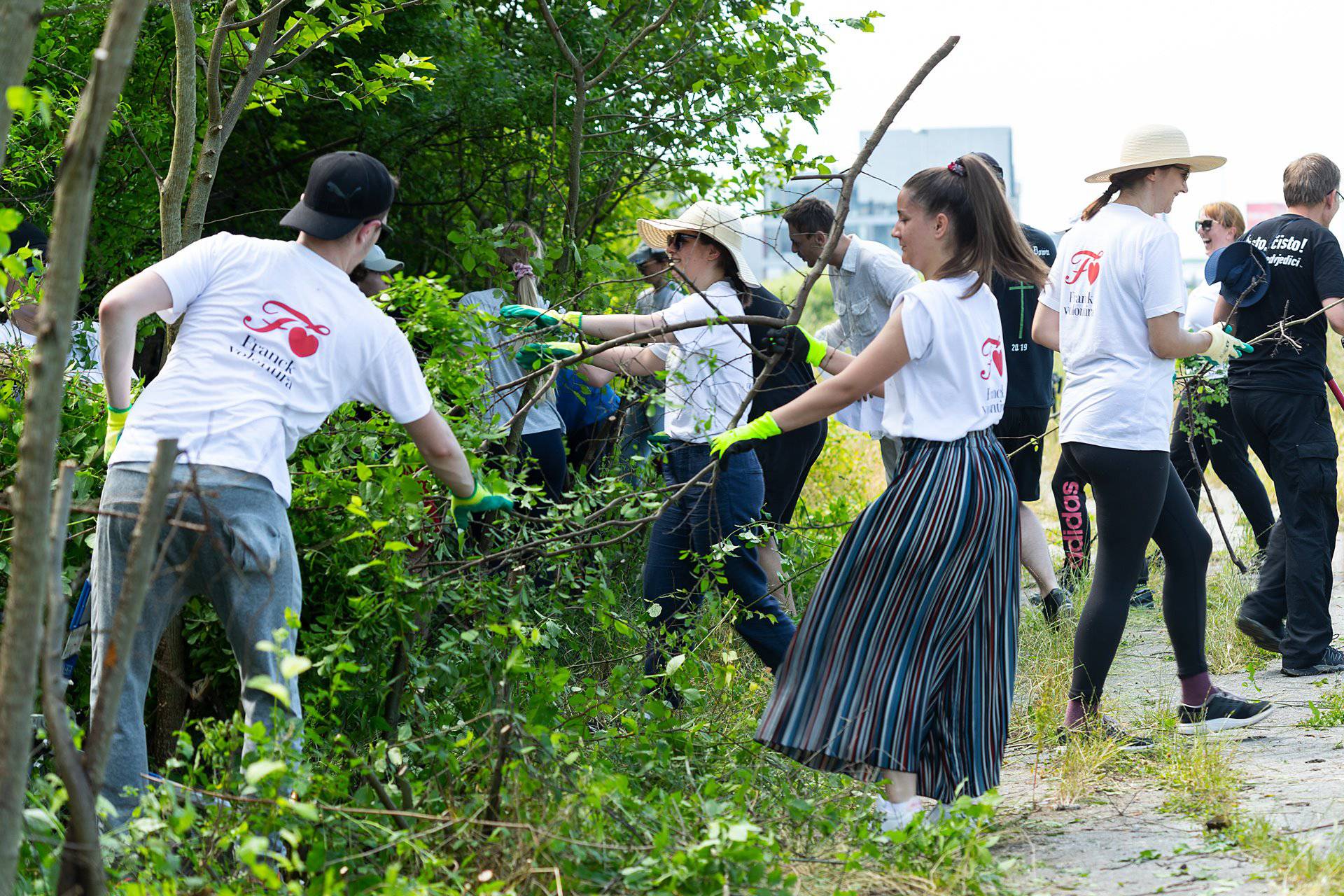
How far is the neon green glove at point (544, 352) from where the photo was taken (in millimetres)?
3930

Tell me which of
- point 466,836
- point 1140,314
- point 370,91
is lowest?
point 466,836

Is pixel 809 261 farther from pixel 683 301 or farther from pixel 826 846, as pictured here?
pixel 826 846

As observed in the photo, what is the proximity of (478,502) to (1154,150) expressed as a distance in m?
2.33

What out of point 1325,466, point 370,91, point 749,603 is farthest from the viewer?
point 1325,466

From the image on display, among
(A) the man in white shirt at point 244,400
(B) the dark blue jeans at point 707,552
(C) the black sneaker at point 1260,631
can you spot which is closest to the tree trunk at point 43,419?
(A) the man in white shirt at point 244,400

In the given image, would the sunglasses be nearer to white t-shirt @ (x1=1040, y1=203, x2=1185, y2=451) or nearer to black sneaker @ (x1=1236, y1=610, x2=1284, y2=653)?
white t-shirt @ (x1=1040, y1=203, x2=1185, y2=451)

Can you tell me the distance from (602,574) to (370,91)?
183 cm

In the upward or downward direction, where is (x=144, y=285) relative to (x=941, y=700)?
A: upward

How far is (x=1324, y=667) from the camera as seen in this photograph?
193 inches

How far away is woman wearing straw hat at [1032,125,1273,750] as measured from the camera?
3.87 meters

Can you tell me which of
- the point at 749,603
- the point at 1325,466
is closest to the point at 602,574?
the point at 749,603

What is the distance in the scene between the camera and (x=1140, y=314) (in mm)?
3906

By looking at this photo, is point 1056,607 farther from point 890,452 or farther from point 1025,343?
point 1025,343

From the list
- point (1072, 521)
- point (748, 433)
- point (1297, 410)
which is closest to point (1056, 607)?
point (1072, 521)
